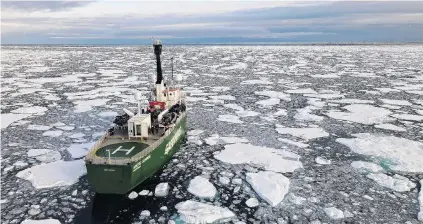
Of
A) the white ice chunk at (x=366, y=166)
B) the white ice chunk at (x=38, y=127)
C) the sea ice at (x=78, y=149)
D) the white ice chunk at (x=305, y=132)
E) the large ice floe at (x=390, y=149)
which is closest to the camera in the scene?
the white ice chunk at (x=366, y=166)

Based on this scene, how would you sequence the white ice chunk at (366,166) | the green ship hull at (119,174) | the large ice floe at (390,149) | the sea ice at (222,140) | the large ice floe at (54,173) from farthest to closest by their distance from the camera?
the sea ice at (222,140)
the large ice floe at (390,149)
the white ice chunk at (366,166)
the large ice floe at (54,173)
the green ship hull at (119,174)

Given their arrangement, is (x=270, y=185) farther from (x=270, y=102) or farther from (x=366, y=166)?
(x=270, y=102)

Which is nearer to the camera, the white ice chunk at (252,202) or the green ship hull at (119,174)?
the green ship hull at (119,174)

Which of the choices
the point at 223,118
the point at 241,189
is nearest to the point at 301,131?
the point at 223,118

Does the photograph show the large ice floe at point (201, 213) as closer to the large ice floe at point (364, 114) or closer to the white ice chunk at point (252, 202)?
the white ice chunk at point (252, 202)

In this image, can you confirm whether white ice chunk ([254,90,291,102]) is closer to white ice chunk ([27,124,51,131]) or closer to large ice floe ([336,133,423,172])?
large ice floe ([336,133,423,172])

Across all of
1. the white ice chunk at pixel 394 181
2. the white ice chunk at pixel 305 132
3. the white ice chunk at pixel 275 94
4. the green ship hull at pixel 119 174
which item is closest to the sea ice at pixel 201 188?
the green ship hull at pixel 119 174
